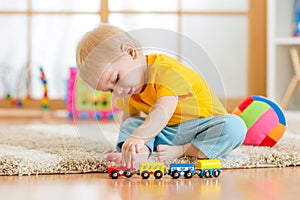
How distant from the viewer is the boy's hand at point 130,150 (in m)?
1.15

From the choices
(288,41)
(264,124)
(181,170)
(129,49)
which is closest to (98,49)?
(129,49)

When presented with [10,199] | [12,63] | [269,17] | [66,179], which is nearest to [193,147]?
[66,179]

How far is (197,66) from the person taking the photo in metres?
1.36

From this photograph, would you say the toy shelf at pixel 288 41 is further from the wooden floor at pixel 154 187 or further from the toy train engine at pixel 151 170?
the toy train engine at pixel 151 170

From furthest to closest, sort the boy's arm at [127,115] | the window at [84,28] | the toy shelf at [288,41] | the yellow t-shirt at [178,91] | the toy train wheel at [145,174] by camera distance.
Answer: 1. the window at [84,28]
2. the toy shelf at [288,41]
3. the boy's arm at [127,115]
4. the yellow t-shirt at [178,91]
5. the toy train wheel at [145,174]

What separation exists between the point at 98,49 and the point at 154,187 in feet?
1.05

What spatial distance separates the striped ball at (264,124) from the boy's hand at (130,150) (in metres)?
0.43

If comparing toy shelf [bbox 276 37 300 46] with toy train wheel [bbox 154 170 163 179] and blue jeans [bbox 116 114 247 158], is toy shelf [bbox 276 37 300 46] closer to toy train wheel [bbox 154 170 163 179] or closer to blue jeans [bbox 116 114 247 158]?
blue jeans [bbox 116 114 247 158]

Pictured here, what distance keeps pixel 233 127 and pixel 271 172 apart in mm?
137

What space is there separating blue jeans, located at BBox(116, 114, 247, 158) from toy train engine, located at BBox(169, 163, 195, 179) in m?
0.15

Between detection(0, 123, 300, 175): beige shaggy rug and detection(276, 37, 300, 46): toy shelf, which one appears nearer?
detection(0, 123, 300, 175): beige shaggy rug

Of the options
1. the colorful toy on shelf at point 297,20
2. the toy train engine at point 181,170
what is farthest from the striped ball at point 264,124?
the colorful toy on shelf at point 297,20

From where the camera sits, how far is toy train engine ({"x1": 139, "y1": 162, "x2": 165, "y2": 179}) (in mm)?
1105

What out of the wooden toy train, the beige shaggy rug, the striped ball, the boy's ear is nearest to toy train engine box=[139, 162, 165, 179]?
the wooden toy train
